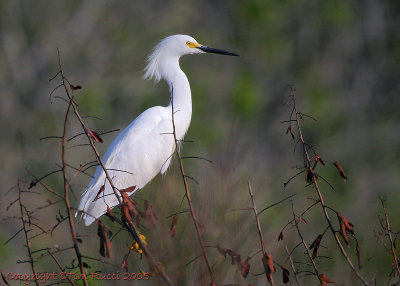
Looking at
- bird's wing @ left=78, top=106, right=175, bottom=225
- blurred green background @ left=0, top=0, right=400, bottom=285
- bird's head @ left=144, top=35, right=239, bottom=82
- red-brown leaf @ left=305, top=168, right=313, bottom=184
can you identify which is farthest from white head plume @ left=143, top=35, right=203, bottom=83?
blurred green background @ left=0, top=0, right=400, bottom=285

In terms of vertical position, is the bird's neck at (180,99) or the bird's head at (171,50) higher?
the bird's head at (171,50)

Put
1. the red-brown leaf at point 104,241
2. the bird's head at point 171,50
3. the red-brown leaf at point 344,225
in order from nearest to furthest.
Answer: the red-brown leaf at point 104,241, the red-brown leaf at point 344,225, the bird's head at point 171,50

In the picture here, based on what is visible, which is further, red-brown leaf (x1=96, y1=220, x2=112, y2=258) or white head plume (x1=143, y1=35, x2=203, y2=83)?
white head plume (x1=143, y1=35, x2=203, y2=83)

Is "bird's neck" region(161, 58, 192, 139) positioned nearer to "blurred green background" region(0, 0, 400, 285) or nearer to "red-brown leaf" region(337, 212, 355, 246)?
"red-brown leaf" region(337, 212, 355, 246)

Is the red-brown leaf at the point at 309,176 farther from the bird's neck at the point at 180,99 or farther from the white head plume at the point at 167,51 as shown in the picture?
the white head plume at the point at 167,51

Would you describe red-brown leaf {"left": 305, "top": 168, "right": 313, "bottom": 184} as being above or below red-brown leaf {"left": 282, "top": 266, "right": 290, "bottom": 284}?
above

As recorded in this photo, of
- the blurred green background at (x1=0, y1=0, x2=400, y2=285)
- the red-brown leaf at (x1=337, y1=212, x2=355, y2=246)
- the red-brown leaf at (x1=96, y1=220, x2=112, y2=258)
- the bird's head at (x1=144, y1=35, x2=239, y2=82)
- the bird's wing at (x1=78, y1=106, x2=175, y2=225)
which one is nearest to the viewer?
the red-brown leaf at (x1=96, y1=220, x2=112, y2=258)

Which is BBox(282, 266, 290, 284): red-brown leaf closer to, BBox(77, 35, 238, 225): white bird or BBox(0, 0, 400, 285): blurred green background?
BBox(77, 35, 238, 225): white bird

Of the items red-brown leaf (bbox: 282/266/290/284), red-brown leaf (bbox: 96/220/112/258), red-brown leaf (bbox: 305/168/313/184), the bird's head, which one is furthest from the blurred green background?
red-brown leaf (bbox: 96/220/112/258)

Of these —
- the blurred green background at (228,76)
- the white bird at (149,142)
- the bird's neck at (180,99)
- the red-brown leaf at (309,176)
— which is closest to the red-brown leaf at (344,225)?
the red-brown leaf at (309,176)

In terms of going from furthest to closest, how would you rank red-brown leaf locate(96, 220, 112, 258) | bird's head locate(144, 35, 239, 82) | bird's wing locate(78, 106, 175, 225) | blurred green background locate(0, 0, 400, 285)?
1. blurred green background locate(0, 0, 400, 285)
2. bird's head locate(144, 35, 239, 82)
3. bird's wing locate(78, 106, 175, 225)
4. red-brown leaf locate(96, 220, 112, 258)

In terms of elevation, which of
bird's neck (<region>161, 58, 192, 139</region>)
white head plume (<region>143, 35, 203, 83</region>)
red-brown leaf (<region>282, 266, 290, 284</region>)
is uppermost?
white head plume (<region>143, 35, 203, 83</region>)

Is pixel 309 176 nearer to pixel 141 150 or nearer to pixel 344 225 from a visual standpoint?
pixel 344 225

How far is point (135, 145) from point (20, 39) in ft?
21.5
